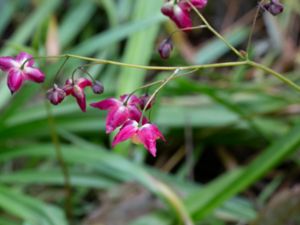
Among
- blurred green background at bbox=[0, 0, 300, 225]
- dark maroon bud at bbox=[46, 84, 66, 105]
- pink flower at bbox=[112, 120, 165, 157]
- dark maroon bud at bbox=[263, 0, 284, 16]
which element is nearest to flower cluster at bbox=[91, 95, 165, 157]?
pink flower at bbox=[112, 120, 165, 157]

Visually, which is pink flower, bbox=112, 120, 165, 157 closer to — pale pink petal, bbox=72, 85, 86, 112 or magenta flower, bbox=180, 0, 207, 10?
pale pink petal, bbox=72, 85, 86, 112

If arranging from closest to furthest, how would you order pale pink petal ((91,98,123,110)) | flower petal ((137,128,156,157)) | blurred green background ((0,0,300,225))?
flower petal ((137,128,156,157)) → pale pink petal ((91,98,123,110)) → blurred green background ((0,0,300,225))

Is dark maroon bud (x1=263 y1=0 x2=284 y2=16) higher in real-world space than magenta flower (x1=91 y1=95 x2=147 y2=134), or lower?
lower

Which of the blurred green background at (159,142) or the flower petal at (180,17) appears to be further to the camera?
the blurred green background at (159,142)

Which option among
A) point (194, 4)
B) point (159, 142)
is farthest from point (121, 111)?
point (159, 142)

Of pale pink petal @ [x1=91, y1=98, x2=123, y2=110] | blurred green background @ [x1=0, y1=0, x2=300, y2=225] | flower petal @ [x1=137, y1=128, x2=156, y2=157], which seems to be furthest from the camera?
blurred green background @ [x1=0, y1=0, x2=300, y2=225]

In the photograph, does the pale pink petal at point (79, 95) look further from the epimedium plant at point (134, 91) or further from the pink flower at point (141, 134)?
the pink flower at point (141, 134)

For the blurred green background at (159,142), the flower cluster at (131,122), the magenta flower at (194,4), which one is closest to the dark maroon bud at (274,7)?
the magenta flower at (194,4)

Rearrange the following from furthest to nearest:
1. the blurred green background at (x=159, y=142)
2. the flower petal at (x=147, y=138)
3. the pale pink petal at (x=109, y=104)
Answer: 1. the blurred green background at (x=159, y=142)
2. the pale pink petal at (x=109, y=104)
3. the flower petal at (x=147, y=138)
